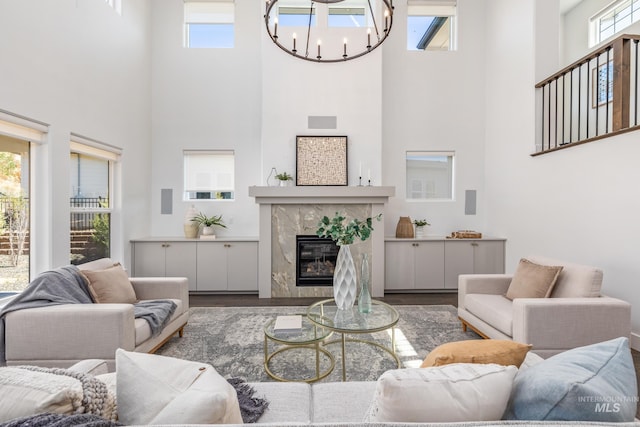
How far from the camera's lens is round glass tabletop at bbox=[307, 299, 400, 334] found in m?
2.14

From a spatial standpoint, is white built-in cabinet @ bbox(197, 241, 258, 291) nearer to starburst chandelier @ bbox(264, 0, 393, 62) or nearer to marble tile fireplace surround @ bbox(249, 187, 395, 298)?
marble tile fireplace surround @ bbox(249, 187, 395, 298)

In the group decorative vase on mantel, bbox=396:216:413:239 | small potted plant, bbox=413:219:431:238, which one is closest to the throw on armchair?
decorative vase on mantel, bbox=396:216:413:239

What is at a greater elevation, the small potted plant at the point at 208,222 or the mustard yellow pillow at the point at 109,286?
the small potted plant at the point at 208,222

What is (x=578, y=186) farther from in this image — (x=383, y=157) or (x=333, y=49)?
(x=333, y=49)

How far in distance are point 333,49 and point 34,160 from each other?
4004mm

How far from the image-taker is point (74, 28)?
3188 mm

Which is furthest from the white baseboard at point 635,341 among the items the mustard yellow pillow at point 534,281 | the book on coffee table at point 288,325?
the book on coffee table at point 288,325

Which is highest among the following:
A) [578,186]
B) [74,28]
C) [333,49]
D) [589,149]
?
[333,49]

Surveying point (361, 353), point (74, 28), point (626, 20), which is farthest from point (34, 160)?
point (626, 20)

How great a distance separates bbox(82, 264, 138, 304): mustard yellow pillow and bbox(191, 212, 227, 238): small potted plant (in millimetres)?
1993

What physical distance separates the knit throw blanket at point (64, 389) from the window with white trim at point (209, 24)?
542cm

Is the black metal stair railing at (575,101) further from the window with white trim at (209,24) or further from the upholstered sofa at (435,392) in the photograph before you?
the window with white trim at (209,24)

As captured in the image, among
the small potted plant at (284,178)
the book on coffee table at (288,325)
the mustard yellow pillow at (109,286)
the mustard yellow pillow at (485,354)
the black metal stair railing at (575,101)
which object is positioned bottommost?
the book on coffee table at (288,325)

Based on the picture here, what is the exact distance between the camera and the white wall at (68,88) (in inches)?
102
